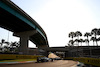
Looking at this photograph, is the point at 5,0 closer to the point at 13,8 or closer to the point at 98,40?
the point at 13,8

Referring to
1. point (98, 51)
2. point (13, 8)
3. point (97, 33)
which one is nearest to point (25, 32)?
point (13, 8)

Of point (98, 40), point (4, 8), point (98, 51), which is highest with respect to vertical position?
point (4, 8)

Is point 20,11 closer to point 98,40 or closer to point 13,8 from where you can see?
point 13,8

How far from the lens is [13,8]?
26156 millimetres

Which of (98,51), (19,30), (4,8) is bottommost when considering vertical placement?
(98,51)

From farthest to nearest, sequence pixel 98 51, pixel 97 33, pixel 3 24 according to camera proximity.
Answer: pixel 97 33, pixel 98 51, pixel 3 24

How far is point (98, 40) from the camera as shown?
80812 millimetres

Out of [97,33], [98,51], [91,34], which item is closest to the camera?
[98,51]

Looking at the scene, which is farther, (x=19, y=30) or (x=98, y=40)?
(x=98, y=40)

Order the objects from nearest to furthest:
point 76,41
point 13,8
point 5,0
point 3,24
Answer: point 5,0 → point 13,8 → point 3,24 → point 76,41

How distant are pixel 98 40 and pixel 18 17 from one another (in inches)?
2799

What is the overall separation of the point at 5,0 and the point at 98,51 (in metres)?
50.1

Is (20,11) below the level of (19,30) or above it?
above

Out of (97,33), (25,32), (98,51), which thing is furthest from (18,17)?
(97,33)
